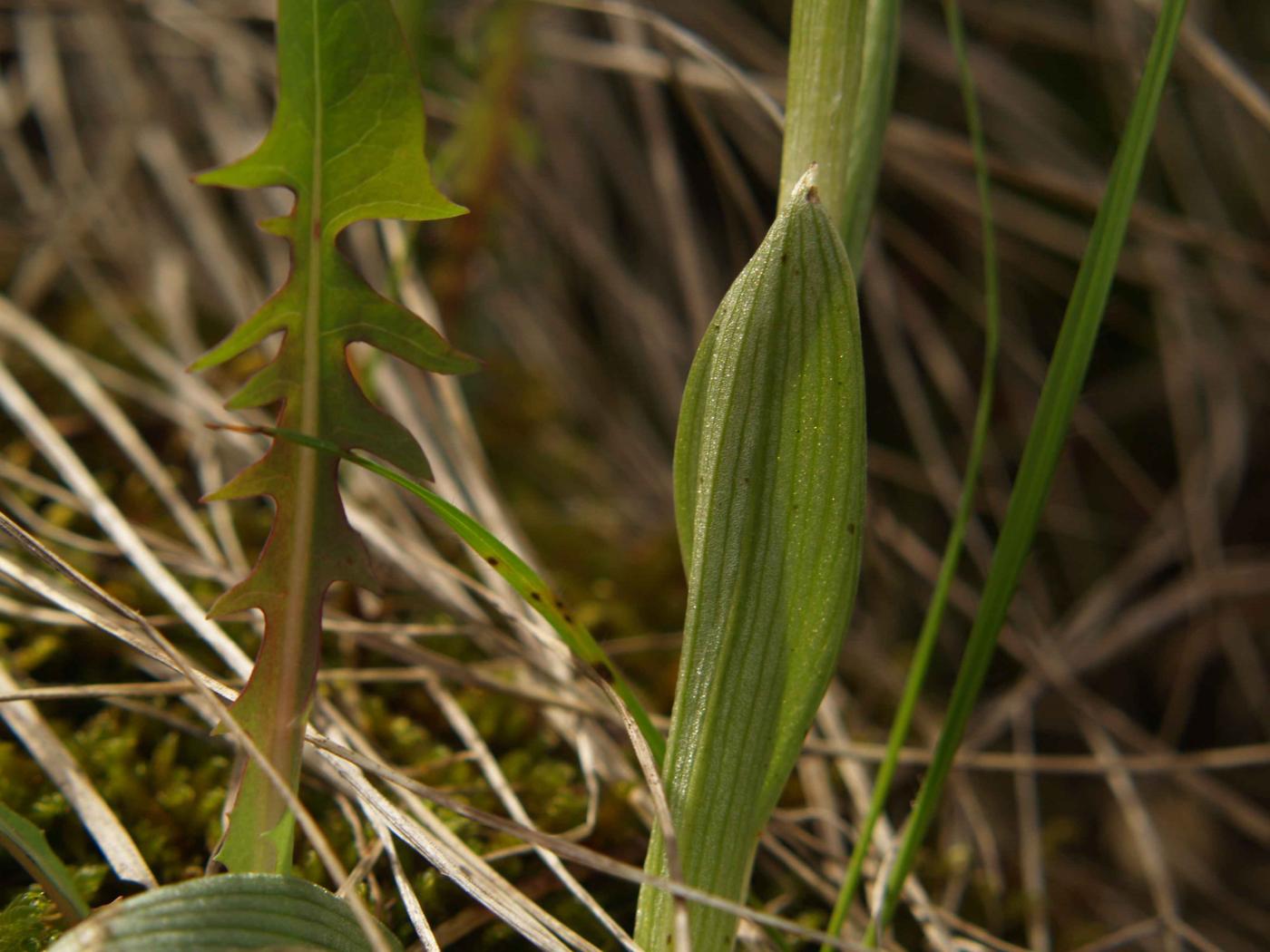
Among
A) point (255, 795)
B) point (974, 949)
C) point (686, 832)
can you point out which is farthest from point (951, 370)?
point (255, 795)

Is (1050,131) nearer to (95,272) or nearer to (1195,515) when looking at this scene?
(1195,515)

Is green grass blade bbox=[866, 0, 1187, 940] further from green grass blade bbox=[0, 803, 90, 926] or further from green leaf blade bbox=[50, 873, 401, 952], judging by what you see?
green grass blade bbox=[0, 803, 90, 926]

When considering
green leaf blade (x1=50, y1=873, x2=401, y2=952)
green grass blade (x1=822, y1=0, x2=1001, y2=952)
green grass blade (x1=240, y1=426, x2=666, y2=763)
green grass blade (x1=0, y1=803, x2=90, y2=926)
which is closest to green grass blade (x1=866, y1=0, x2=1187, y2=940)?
green grass blade (x1=822, y1=0, x2=1001, y2=952)

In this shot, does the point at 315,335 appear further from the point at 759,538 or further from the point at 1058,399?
the point at 1058,399

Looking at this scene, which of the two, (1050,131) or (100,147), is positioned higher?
(1050,131)

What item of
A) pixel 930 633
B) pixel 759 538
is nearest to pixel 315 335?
pixel 759 538

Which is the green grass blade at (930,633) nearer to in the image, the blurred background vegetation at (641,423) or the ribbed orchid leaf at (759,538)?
the ribbed orchid leaf at (759,538)

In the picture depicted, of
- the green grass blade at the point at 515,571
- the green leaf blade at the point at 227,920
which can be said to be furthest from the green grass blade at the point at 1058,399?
the green leaf blade at the point at 227,920
